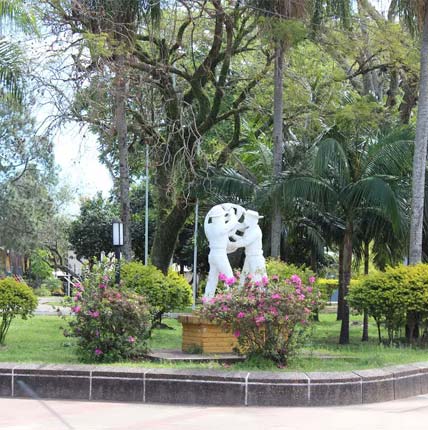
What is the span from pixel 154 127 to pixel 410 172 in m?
7.25

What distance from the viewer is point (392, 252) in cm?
2105

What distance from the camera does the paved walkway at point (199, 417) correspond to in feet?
27.1

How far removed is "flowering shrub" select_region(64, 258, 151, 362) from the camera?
36.7ft

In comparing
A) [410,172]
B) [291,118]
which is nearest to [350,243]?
[410,172]

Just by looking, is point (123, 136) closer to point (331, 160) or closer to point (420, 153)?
point (331, 160)

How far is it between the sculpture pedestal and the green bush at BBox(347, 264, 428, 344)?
3.10 metres

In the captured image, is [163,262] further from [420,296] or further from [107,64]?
[420,296]

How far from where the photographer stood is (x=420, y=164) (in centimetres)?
1627

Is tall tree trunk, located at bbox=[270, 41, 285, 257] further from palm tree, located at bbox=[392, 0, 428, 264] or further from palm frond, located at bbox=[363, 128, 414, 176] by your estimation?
palm tree, located at bbox=[392, 0, 428, 264]

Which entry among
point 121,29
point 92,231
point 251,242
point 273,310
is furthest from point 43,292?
point 273,310

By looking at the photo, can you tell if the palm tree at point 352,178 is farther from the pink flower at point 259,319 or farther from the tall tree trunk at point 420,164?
the pink flower at point 259,319

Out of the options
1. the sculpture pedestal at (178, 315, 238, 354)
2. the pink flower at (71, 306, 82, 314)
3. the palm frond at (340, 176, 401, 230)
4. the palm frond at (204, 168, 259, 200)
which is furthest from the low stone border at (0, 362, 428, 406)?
the palm frond at (204, 168, 259, 200)

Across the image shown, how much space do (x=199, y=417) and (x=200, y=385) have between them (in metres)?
0.84

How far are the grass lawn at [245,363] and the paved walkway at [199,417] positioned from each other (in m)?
1.24
